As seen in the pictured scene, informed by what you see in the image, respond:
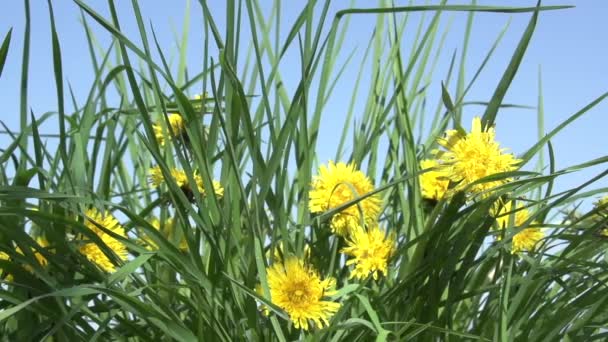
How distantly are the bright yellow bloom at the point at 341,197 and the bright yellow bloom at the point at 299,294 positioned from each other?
0.14 meters

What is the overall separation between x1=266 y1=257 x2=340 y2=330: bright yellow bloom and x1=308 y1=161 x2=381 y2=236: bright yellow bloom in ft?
0.46

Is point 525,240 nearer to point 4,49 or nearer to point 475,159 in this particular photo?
point 475,159

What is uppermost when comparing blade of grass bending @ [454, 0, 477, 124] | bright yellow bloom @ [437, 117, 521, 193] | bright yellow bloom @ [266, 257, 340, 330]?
blade of grass bending @ [454, 0, 477, 124]

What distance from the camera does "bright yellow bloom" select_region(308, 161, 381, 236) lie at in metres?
1.18

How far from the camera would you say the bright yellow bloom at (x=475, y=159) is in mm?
1111

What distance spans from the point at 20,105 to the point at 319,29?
46 cm

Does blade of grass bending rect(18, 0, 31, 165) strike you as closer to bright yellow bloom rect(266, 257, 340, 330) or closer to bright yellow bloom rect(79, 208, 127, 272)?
bright yellow bloom rect(79, 208, 127, 272)

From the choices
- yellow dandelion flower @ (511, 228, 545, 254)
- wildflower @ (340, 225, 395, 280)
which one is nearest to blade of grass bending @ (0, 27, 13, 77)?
wildflower @ (340, 225, 395, 280)

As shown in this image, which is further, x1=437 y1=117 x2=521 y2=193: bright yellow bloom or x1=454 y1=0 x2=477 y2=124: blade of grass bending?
x1=454 y1=0 x2=477 y2=124: blade of grass bending

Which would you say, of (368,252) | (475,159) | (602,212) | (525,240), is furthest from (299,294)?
(602,212)

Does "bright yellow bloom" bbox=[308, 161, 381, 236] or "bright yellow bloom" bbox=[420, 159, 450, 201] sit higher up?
"bright yellow bloom" bbox=[420, 159, 450, 201]

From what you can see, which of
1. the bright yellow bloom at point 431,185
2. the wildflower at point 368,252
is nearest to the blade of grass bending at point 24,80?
the wildflower at point 368,252

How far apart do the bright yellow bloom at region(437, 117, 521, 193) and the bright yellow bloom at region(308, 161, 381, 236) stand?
5.4 inches

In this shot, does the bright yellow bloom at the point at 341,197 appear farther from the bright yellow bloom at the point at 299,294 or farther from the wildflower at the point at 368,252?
the bright yellow bloom at the point at 299,294
